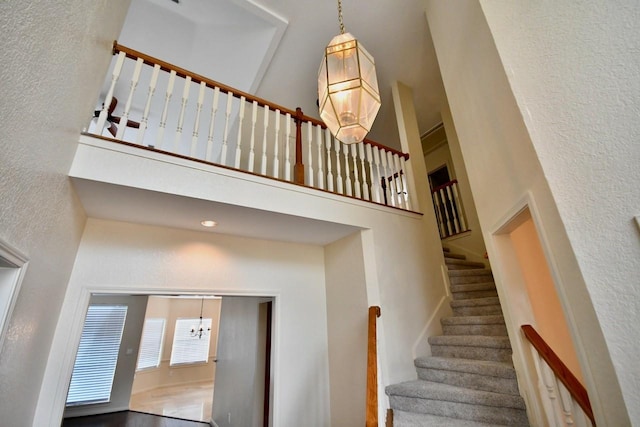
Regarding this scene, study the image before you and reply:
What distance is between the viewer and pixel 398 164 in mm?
3684

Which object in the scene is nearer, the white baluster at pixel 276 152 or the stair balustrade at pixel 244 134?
the stair balustrade at pixel 244 134

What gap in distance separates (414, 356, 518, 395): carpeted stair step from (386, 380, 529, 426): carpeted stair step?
0.22 feet

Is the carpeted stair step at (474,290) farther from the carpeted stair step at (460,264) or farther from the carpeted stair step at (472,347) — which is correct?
the carpeted stair step at (472,347)

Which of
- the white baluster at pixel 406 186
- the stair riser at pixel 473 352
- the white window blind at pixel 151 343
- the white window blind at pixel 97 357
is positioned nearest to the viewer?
the stair riser at pixel 473 352

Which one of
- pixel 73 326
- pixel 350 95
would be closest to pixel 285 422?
pixel 73 326

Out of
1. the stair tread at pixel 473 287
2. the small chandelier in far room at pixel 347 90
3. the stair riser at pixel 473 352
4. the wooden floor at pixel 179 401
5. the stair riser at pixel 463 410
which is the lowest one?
the wooden floor at pixel 179 401

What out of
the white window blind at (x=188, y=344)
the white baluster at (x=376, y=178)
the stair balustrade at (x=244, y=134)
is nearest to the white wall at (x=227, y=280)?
the stair balustrade at (x=244, y=134)

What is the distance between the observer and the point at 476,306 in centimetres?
315

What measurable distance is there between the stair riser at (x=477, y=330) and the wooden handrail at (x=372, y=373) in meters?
1.10

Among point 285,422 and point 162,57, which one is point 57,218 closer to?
point 285,422

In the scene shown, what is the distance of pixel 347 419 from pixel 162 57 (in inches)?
215

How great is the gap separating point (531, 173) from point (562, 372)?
1281 mm

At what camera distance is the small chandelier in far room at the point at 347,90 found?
1787 mm

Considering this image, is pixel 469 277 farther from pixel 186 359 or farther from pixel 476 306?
pixel 186 359
